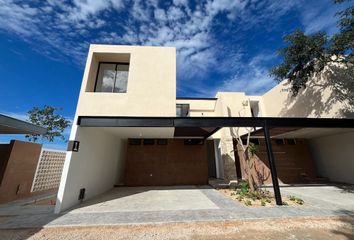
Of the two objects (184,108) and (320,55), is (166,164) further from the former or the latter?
(320,55)

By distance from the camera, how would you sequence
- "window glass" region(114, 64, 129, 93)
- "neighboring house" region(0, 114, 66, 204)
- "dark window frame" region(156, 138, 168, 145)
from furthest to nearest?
"dark window frame" region(156, 138, 168, 145) → "window glass" region(114, 64, 129, 93) → "neighboring house" region(0, 114, 66, 204)

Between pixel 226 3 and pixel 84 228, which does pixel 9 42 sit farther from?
pixel 226 3

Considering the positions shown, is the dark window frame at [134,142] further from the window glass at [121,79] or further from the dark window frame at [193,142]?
the window glass at [121,79]

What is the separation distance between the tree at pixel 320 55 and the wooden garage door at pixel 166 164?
709 cm

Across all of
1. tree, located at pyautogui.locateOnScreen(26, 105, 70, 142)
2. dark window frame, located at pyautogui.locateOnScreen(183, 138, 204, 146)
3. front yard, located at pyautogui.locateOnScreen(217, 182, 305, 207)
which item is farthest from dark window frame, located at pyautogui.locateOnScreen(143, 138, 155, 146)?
tree, located at pyautogui.locateOnScreen(26, 105, 70, 142)

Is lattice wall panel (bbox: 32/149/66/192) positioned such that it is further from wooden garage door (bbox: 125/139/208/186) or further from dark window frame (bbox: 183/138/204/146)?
dark window frame (bbox: 183/138/204/146)

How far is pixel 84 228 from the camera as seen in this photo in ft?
11.4

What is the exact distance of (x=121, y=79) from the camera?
716 centimetres

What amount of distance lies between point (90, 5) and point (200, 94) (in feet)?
31.1

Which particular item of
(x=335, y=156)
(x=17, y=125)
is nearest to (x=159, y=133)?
(x=17, y=125)

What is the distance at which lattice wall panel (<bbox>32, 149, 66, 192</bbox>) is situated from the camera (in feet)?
24.1

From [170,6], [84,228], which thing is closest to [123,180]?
[84,228]

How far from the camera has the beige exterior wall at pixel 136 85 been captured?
6109 millimetres

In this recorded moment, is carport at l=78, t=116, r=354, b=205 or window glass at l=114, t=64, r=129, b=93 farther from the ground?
window glass at l=114, t=64, r=129, b=93
